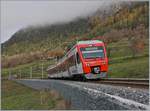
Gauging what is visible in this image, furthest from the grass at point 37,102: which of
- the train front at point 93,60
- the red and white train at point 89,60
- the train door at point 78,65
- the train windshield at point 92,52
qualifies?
the train windshield at point 92,52

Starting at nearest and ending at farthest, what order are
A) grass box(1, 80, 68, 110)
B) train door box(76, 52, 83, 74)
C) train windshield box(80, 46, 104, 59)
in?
grass box(1, 80, 68, 110) < train door box(76, 52, 83, 74) < train windshield box(80, 46, 104, 59)

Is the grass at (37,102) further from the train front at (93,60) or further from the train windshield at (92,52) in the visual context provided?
the train windshield at (92,52)

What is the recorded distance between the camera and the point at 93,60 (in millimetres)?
30625

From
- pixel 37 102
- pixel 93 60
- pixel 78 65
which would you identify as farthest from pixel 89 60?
pixel 37 102

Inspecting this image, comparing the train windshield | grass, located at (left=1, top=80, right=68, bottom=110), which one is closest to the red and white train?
the train windshield

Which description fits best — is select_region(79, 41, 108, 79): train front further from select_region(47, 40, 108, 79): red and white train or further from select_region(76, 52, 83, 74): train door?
select_region(76, 52, 83, 74): train door

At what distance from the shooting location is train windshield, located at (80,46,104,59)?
101 ft

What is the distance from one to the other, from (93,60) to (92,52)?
2.65 feet

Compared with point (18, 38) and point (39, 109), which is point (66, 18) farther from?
point (18, 38)

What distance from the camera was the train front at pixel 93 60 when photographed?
97.7 feet

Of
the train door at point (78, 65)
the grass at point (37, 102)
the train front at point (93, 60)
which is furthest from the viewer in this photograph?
the train door at point (78, 65)

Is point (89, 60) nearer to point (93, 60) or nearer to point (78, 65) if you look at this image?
point (93, 60)

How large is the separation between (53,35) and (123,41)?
53.4 m

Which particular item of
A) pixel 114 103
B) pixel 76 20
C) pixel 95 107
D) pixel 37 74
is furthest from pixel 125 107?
pixel 37 74
